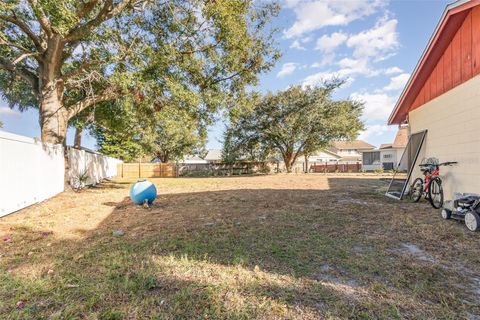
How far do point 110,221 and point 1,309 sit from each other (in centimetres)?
304

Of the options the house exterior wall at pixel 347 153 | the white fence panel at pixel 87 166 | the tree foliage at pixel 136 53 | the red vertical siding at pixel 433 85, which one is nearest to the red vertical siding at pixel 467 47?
the red vertical siding at pixel 433 85

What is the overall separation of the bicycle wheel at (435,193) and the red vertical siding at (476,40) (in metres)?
2.44

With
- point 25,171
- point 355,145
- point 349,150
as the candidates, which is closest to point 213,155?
point 349,150

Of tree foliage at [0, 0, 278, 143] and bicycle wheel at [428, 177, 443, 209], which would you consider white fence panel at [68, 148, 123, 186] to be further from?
bicycle wheel at [428, 177, 443, 209]

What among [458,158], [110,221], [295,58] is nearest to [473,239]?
[458,158]

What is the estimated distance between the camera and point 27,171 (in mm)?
6062

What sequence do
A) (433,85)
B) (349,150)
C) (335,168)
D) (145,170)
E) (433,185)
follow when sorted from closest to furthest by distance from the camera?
(433,185), (433,85), (145,170), (335,168), (349,150)

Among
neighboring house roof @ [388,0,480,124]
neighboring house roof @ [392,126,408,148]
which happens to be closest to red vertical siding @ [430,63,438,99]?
neighboring house roof @ [388,0,480,124]

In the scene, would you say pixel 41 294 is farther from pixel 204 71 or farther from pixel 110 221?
pixel 204 71

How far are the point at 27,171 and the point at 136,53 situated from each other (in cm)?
456

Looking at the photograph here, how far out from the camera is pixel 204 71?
9.77 metres

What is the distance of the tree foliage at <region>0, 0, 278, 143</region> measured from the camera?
24.6 feet

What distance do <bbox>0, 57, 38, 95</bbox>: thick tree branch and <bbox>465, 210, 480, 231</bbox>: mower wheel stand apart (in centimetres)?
1134

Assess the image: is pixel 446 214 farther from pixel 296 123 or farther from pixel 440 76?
pixel 296 123
